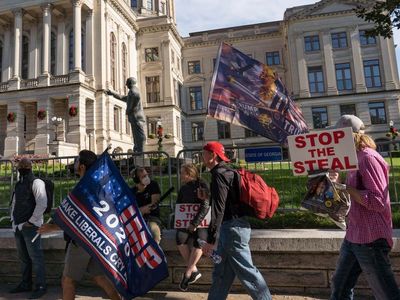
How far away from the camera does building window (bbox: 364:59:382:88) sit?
44562 mm

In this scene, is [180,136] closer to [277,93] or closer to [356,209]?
[277,93]

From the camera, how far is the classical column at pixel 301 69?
45594 millimetres

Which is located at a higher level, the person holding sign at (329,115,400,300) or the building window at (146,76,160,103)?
the building window at (146,76,160,103)

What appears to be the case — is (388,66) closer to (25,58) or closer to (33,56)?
(33,56)

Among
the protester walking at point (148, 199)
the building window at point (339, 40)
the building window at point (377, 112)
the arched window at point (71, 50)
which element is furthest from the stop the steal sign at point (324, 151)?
the building window at point (339, 40)

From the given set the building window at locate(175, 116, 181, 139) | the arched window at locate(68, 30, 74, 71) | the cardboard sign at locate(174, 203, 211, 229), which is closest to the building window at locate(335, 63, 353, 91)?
the building window at locate(175, 116, 181, 139)

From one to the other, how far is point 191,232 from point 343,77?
151ft

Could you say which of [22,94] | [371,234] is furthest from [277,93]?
[22,94]

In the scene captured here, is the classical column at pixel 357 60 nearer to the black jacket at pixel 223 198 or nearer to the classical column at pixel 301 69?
the classical column at pixel 301 69

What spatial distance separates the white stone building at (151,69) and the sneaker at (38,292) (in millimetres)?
27995

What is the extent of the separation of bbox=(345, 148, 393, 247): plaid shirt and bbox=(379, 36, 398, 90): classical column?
4683 centimetres

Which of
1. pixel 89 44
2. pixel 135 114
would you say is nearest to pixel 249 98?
pixel 135 114

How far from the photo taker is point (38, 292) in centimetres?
509

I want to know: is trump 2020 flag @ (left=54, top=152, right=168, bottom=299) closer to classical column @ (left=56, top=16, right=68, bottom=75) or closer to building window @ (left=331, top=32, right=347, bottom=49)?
classical column @ (left=56, top=16, right=68, bottom=75)
